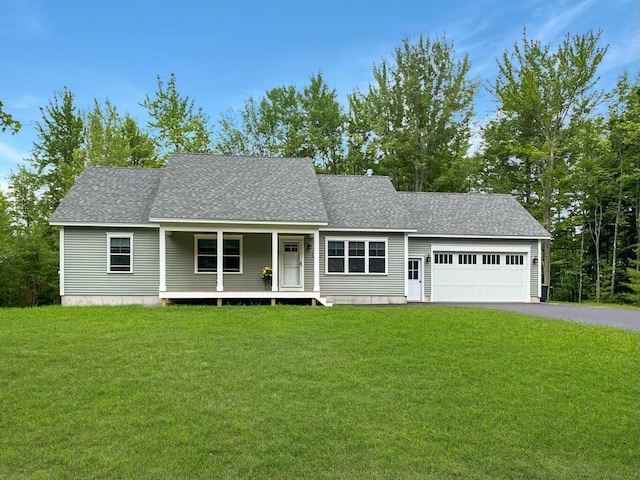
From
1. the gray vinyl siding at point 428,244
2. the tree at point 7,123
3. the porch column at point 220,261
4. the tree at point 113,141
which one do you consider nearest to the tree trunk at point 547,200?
the gray vinyl siding at point 428,244

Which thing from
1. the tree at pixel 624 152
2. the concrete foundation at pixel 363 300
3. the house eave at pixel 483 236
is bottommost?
the concrete foundation at pixel 363 300

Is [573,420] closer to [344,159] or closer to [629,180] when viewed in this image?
[629,180]

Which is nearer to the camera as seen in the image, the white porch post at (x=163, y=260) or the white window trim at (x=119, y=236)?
the white porch post at (x=163, y=260)

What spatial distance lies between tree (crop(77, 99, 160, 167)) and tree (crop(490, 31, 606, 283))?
2089 cm

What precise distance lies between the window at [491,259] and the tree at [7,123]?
608 inches

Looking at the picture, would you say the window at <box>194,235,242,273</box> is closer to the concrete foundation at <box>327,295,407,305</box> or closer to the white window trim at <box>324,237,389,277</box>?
the white window trim at <box>324,237,389,277</box>

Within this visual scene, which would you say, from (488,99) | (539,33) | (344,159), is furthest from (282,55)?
(539,33)

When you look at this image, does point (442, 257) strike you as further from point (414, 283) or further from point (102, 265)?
point (102, 265)

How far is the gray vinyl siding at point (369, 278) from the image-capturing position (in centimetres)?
1534

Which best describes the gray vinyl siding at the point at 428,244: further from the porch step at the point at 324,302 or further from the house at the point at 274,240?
the porch step at the point at 324,302

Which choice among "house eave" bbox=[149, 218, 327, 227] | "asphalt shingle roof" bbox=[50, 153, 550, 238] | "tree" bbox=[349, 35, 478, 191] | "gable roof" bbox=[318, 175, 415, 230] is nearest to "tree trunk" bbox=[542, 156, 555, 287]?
"tree" bbox=[349, 35, 478, 191]

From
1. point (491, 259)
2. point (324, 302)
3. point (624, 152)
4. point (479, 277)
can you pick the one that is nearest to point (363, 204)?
point (324, 302)

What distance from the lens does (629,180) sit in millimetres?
21250

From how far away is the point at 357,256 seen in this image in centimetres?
1552
